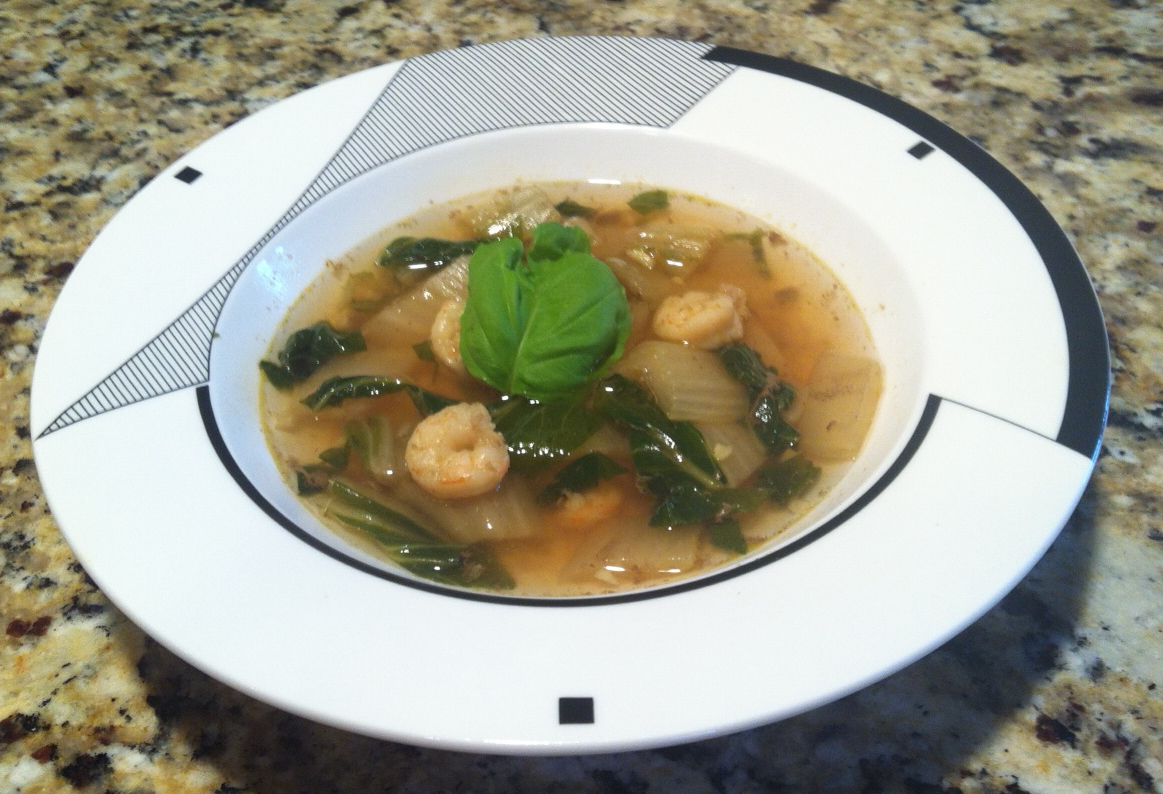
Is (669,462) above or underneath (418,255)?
underneath

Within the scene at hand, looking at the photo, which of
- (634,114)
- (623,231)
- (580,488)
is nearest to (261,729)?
(580,488)

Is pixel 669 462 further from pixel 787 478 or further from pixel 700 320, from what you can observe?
pixel 700 320

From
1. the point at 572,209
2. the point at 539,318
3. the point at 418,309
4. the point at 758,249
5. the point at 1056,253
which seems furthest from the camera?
the point at 572,209

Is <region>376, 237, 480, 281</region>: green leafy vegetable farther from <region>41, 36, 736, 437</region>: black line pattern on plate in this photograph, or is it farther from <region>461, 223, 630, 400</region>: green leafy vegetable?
<region>461, 223, 630, 400</region>: green leafy vegetable

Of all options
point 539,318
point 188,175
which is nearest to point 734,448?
point 539,318

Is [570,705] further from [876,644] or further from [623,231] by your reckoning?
[623,231]

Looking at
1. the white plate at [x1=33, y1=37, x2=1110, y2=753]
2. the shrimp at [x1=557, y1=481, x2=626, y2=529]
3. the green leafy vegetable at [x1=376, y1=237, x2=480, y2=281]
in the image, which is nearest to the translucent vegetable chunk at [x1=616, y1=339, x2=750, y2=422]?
the shrimp at [x1=557, y1=481, x2=626, y2=529]
